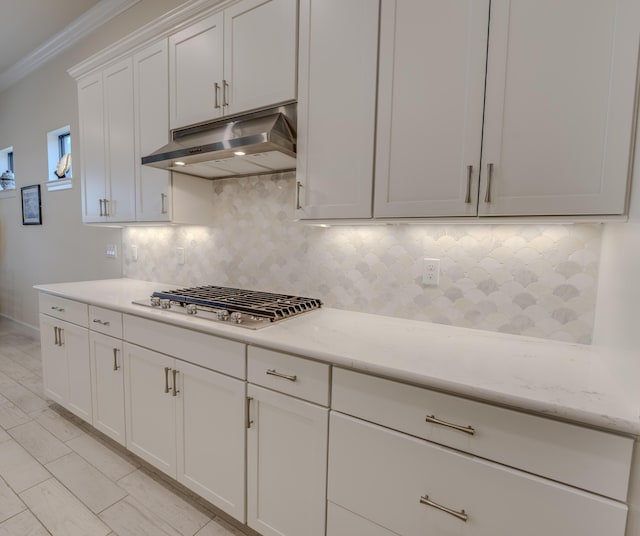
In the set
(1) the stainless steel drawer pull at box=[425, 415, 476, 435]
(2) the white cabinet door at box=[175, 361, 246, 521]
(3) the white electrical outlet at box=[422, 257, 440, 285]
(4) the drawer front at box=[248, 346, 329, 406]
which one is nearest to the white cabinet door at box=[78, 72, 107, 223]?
(2) the white cabinet door at box=[175, 361, 246, 521]

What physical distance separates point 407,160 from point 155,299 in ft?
4.92

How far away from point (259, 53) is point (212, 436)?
186 centimetres

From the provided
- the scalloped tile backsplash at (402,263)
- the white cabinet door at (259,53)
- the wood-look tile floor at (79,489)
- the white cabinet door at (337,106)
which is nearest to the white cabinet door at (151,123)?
the scalloped tile backsplash at (402,263)

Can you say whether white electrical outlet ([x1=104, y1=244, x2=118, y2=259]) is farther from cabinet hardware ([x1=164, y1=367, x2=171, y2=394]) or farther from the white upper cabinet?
cabinet hardware ([x1=164, y1=367, x2=171, y2=394])

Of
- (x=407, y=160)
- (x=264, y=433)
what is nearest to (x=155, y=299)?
(x=264, y=433)

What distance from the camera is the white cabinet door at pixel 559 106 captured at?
3.13 feet

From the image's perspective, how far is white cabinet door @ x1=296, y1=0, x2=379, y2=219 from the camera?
4.39ft

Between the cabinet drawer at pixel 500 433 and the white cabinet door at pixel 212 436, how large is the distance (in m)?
0.58

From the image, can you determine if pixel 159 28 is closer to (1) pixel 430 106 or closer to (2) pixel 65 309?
(1) pixel 430 106

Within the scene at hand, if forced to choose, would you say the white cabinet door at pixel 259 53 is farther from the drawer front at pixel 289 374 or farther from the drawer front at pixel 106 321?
the drawer front at pixel 106 321

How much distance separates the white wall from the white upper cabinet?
3.12ft

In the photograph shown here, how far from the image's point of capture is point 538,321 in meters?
1.31

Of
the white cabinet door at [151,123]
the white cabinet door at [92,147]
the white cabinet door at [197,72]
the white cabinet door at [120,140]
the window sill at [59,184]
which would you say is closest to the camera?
the white cabinet door at [197,72]

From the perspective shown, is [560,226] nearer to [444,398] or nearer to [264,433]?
[444,398]
